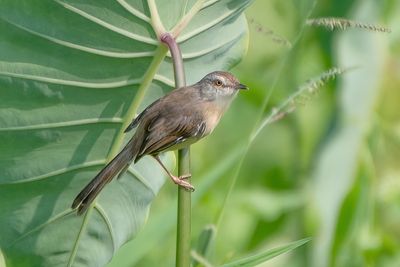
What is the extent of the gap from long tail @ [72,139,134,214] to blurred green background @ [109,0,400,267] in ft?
5.85

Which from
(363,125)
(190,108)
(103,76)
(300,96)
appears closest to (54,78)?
(103,76)

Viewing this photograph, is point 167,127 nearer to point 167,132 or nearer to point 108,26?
point 167,132

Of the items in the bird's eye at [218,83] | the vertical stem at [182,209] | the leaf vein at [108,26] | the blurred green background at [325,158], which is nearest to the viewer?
the vertical stem at [182,209]

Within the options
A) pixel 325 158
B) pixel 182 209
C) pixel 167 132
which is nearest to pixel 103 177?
pixel 167 132

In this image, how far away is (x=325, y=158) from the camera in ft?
17.2

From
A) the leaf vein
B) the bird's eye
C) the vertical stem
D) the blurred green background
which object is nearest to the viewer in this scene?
the vertical stem

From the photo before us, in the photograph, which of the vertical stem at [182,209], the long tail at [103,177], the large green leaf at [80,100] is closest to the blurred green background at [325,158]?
the large green leaf at [80,100]

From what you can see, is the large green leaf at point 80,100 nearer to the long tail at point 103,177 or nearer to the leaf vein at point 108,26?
the leaf vein at point 108,26

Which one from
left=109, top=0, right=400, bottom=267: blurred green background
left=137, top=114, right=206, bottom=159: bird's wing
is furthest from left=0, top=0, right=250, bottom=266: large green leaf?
left=109, top=0, right=400, bottom=267: blurred green background

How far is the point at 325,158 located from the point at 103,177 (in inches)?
103

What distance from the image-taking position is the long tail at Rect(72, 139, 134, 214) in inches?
108

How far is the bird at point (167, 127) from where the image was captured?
109 inches

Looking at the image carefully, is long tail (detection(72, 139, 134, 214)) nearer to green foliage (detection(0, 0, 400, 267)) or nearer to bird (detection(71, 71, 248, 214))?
bird (detection(71, 71, 248, 214))

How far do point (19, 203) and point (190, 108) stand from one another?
580mm
